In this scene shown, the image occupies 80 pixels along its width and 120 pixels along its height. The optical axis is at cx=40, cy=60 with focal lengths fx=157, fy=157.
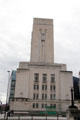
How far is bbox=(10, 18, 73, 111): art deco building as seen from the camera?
2430 inches

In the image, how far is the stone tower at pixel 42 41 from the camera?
73.3 m

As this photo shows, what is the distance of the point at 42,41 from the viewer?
250ft

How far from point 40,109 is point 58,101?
795 cm

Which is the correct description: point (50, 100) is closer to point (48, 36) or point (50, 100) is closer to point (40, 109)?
point (40, 109)

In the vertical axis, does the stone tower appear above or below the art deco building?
above

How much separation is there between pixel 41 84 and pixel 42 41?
2183 cm

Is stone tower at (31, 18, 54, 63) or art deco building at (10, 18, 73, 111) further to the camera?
stone tower at (31, 18, 54, 63)

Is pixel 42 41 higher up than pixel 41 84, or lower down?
higher up

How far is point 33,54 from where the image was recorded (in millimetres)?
73562

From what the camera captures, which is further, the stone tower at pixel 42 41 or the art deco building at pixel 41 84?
the stone tower at pixel 42 41

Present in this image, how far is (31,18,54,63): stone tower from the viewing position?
241ft

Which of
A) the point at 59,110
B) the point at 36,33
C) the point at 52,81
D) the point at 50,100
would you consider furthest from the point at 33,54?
the point at 59,110

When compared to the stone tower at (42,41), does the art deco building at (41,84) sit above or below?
below

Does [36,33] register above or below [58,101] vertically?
above
